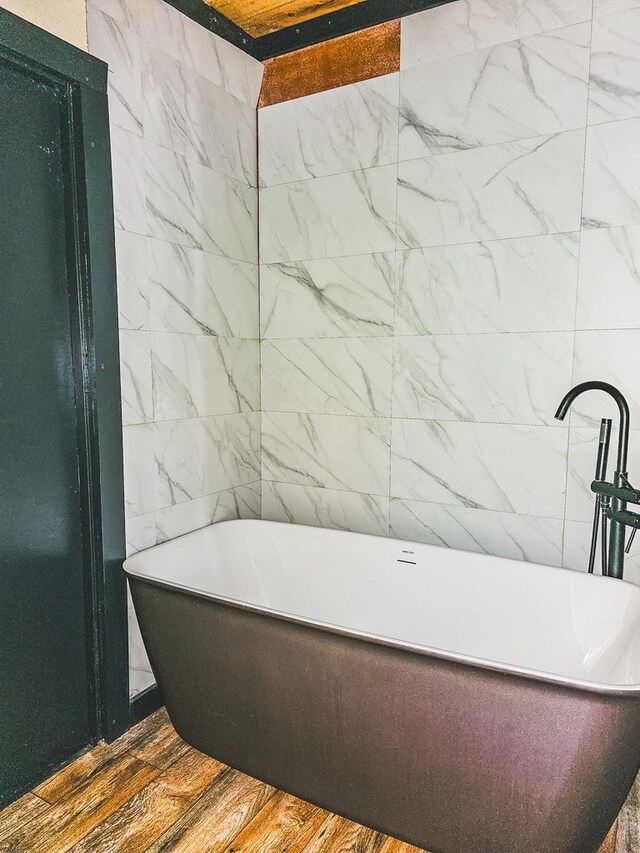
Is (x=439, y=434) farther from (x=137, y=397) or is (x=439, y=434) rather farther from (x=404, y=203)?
(x=137, y=397)

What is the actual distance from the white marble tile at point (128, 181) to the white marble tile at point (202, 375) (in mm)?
397

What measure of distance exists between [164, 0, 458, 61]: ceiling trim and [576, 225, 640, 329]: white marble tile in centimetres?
108

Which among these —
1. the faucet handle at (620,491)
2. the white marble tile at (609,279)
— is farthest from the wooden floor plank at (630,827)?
the white marble tile at (609,279)

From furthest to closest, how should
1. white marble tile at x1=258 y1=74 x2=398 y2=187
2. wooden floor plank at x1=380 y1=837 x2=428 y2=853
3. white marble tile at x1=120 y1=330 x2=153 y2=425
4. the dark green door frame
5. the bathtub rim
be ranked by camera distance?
white marble tile at x1=258 y1=74 x2=398 y2=187 < white marble tile at x1=120 y1=330 x2=153 y2=425 < the dark green door frame < wooden floor plank at x1=380 y1=837 x2=428 y2=853 < the bathtub rim

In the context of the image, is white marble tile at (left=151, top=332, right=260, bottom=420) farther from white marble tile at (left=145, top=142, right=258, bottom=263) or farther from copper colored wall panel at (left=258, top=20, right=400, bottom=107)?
copper colored wall panel at (left=258, top=20, right=400, bottom=107)

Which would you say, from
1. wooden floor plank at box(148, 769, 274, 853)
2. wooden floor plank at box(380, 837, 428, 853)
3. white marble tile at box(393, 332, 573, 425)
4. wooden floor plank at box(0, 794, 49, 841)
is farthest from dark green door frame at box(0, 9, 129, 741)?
white marble tile at box(393, 332, 573, 425)

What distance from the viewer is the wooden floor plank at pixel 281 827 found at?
61.8 inches

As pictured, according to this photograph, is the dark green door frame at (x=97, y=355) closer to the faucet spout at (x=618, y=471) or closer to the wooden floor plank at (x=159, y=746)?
the wooden floor plank at (x=159, y=746)

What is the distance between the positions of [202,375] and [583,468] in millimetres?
1502

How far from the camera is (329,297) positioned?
253 cm

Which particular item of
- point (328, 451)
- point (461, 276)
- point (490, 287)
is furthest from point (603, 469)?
point (328, 451)

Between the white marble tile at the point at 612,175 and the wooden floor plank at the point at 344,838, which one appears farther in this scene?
the white marble tile at the point at 612,175

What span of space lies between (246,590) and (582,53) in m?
2.29

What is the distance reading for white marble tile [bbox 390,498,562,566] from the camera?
216cm
